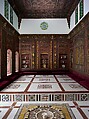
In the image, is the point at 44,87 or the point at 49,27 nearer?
the point at 44,87

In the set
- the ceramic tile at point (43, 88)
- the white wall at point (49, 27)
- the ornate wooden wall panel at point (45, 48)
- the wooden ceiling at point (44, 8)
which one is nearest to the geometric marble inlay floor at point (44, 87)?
the ceramic tile at point (43, 88)

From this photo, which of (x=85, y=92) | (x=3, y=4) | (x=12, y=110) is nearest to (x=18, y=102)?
(x=12, y=110)

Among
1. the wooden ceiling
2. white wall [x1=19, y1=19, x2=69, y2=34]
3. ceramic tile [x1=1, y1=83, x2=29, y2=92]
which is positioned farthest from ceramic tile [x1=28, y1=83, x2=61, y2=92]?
white wall [x1=19, y1=19, x2=69, y2=34]

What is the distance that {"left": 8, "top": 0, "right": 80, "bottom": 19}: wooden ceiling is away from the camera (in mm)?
8898

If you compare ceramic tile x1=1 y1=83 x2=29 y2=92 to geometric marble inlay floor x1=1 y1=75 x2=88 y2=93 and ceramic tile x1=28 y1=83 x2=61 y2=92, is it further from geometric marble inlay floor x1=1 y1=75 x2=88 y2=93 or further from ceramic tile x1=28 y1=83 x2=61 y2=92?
A: ceramic tile x1=28 y1=83 x2=61 y2=92

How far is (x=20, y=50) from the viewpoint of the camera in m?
12.1

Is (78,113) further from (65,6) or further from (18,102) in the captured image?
(65,6)

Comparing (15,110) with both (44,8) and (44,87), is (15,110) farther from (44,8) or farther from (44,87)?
(44,8)

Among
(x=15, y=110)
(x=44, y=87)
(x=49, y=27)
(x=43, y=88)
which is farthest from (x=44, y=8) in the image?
(x=15, y=110)

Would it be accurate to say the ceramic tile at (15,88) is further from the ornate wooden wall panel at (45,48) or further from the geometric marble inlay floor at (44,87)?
the ornate wooden wall panel at (45,48)

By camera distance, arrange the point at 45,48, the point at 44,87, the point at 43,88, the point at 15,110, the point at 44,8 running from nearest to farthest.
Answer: the point at 15,110
the point at 43,88
the point at 44,87
the point at 44,8
the point at 45,48

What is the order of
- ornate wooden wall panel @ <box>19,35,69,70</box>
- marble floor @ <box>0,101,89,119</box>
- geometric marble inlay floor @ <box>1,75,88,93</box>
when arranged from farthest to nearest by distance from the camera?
ornate wooden wall panel @ <box>19,35,69,70</box> → geometric marble inlay floor @ <box>1,75,88,93</box> → marble floor @ <box>0,101,89,119</box>

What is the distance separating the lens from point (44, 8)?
32.8 feet

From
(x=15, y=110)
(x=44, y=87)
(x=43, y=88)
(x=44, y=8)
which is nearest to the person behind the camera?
(x=15, y=110)
